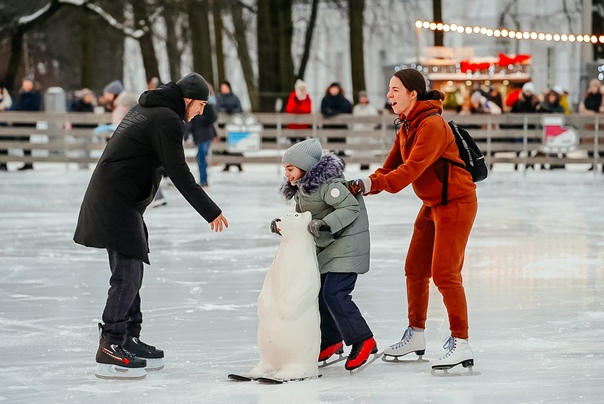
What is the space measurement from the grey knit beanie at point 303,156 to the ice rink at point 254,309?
0.95 meters

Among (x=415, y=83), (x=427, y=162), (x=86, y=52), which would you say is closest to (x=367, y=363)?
(x=427, y=162)

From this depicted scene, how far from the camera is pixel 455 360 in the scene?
18.2ft

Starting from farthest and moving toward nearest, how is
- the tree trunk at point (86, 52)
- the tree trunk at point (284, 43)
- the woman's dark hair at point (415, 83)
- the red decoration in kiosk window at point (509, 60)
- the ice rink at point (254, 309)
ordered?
the tree trunk at point (86, 52) < the red decoration in kiosk window at point (509, 60) < the tree trunk at point (284, 43) < the woman's dark hair at point (415, 83) < the ice rink at point (254, 309)

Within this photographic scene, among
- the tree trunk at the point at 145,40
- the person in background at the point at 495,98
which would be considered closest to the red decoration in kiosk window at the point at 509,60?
the person in background at the point at 495,98

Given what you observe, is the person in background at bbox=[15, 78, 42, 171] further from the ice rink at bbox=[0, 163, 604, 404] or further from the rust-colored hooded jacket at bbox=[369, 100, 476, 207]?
the rust-colored hooded jacket at bbox=[369, 100, 476, 207]

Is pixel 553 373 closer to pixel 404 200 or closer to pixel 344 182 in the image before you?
pixel 344 182

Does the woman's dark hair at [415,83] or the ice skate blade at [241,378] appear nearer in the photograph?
the ice skate blade at [241,378]

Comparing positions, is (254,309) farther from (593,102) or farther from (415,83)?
(593,102)

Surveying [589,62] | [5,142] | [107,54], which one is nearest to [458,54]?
[589,62]

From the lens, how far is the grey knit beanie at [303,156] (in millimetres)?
5543

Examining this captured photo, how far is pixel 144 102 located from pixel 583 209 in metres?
9.33

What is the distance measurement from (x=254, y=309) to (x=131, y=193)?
205 cm

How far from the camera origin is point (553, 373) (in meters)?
5.58

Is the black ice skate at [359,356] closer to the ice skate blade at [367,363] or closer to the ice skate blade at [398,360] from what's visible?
the ice skate blade at [367,363]
